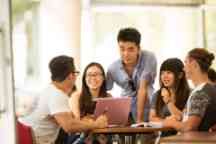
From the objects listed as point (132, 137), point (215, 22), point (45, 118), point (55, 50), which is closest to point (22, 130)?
point (45, 118)

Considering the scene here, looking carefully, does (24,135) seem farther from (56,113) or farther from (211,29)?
(211,29)

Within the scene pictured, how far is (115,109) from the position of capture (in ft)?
13.6

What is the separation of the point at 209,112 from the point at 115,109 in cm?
97

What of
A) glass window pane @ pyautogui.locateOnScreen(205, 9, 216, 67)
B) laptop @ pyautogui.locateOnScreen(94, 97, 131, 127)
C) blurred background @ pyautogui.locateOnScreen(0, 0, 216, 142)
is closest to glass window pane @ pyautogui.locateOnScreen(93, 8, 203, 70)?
blurred background @ pyautogui.locateOnScreen(0, 0, 216, 142)

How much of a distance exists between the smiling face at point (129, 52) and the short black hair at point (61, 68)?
0.71 m

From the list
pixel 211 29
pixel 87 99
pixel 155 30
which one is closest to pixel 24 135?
pixel 87 99

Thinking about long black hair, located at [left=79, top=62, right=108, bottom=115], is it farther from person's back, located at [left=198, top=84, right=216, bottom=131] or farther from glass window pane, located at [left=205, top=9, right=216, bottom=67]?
glass window pane, located at [left=205, top=9, right=216, bottom=67]

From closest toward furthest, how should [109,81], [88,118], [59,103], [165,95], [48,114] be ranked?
[59,103] < [48,114] < [88,118] < [165,95] < [109,81]

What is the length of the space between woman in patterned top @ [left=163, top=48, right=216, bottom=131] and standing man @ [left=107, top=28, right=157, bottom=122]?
1.11 meters

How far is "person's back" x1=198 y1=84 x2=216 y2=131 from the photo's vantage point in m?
3.40

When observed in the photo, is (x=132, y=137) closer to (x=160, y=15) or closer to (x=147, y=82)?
(x=147, y=82)

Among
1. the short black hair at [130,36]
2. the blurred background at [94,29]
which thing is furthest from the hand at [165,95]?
the blurred background at [94,29]

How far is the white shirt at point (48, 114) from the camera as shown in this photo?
3.81 metres

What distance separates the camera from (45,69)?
6.27 metres
